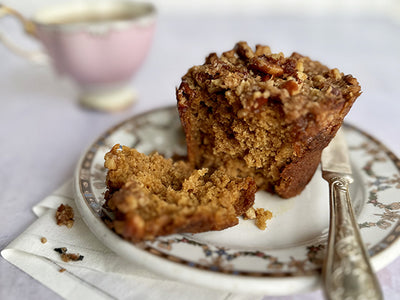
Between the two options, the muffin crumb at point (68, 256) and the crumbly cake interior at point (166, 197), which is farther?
the muffin crumb at point (68, 256)

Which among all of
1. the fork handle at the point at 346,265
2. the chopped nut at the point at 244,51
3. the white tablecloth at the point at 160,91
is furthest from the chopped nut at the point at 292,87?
the white tablecloth at the point at 160,91

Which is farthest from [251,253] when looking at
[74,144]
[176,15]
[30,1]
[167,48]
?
[30,1]

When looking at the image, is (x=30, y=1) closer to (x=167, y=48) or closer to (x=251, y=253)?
(x=167, y=48)

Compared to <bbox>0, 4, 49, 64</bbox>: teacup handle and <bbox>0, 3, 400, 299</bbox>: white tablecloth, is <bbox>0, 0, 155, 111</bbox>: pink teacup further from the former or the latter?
<bbox>0, 3, 400, 299</bbox>: white tablecloth

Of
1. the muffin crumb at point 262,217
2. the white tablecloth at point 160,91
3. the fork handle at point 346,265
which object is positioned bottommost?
the white tablecloth at point 160,91

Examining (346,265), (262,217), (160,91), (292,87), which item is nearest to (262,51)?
(292,87)

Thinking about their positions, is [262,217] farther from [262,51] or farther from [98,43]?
[98,43]

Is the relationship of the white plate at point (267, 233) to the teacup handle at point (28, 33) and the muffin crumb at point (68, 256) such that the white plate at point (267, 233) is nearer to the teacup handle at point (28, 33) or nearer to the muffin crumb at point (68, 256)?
the muffin crumb at point (68, 256)
